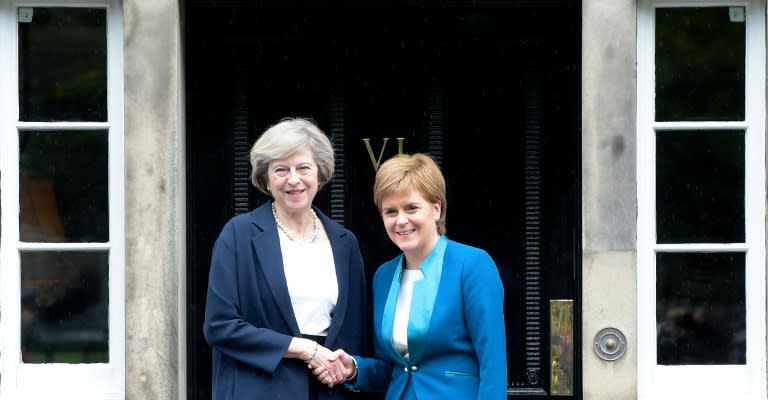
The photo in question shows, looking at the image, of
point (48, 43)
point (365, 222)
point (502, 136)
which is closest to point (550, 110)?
point (502, 136)

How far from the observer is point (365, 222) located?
5.16m

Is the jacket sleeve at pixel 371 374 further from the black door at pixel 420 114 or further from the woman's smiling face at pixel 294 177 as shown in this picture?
the black door at pixel 420 114

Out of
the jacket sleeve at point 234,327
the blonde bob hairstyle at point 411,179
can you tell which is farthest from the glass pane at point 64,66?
the blonde bob hairstyle at point 411,179

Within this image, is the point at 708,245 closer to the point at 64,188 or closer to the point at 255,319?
the point at 255,319

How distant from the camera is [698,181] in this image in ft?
16.3

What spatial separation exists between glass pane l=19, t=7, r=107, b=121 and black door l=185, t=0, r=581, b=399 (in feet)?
1.37

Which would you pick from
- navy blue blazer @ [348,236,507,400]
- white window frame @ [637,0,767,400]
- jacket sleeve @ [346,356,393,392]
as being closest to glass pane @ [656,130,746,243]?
white window frame @ [637,0,767,400]

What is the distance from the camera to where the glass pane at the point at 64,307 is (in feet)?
16.3

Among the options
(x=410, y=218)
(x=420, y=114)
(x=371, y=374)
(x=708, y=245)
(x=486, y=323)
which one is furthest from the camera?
(x=420, y=114)

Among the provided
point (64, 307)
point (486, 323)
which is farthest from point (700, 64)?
point (64, 307)

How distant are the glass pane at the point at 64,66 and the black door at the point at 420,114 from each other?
1.37ft

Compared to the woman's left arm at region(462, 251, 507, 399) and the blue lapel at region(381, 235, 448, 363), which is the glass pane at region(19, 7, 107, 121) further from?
the woman's left arm at region(462, 251, 507, 399)

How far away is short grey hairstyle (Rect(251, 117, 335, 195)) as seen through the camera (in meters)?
4.06

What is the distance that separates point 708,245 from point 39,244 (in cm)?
302
